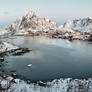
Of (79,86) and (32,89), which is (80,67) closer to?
(79,86)

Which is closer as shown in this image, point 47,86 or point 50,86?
point 50,86

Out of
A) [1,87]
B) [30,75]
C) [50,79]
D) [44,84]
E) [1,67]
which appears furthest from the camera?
[1,67]

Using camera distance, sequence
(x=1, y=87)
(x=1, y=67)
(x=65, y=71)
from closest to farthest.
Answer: (x=1, y=87) → (x=65, y=71) → (x=1, y=67)

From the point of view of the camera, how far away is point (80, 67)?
2189 inches

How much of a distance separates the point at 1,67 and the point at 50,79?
2206 cm

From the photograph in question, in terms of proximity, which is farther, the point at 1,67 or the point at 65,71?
the point at 1,67

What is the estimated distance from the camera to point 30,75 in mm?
47000

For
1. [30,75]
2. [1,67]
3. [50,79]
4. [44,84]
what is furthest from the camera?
[1,67]

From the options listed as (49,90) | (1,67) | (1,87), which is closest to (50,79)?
(49,90)

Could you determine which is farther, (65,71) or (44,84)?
(65,71)

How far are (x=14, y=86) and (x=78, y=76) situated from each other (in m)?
21.7

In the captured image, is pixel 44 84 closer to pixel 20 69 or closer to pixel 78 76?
pixel 78 76

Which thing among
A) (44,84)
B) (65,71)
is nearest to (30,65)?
(65,71)

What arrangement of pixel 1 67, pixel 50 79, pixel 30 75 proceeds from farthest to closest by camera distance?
pixel 1 67 < pixel 30 75 < pixel 50 79
